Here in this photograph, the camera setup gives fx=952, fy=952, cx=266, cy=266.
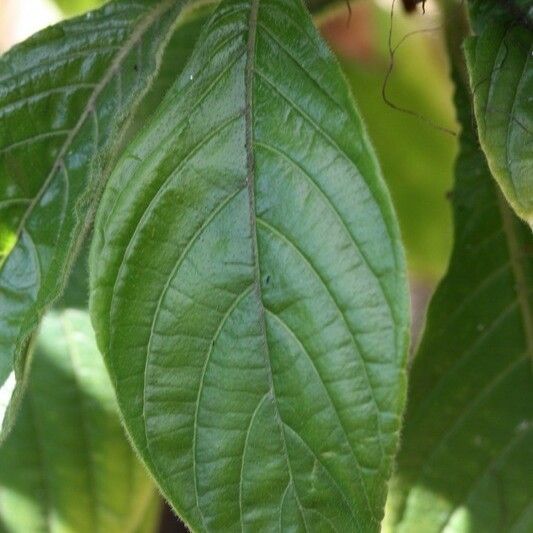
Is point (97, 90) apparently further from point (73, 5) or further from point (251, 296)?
point (73, 5)

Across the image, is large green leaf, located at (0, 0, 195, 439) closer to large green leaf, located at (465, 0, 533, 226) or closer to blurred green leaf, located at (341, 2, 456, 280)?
large green leaf, located at (465, 0, 533, 226)

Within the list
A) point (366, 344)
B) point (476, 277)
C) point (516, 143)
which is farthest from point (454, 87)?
point (366, 344)

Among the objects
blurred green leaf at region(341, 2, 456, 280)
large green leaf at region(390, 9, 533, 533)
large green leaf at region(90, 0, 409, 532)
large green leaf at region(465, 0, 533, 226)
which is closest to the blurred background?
blurred green leaf at region(341, 2, 456, 280)

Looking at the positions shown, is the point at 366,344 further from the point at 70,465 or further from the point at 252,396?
the point at 70,465

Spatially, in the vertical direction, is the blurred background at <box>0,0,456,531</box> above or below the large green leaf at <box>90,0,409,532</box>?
above

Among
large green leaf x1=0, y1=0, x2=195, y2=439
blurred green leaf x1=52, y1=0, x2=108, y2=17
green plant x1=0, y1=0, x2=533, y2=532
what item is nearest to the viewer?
green plant x1=0, y1=0, x2=533, y2=532

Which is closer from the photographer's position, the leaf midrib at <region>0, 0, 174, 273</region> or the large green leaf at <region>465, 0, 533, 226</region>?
the large green leaf at <region>465, 0, 533, 226</region>

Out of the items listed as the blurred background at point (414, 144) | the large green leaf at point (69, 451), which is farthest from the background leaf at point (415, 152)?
the large green leaf at point (69, 451)
